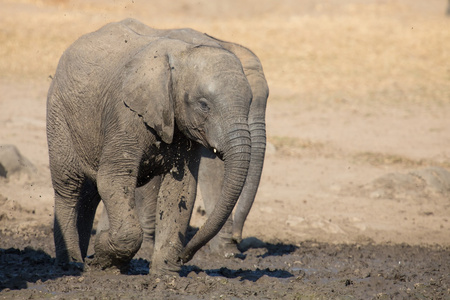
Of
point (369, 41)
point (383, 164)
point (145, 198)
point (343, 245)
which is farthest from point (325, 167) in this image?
point (369, 41)

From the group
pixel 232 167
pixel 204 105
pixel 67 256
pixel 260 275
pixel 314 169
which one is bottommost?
pixel 314 169

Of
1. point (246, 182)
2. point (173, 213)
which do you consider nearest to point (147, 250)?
point (246, 182)

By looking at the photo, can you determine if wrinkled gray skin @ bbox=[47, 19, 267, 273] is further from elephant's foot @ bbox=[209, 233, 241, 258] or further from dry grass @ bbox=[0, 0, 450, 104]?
dry grass @ bbox=[0, 0, 450, 104]

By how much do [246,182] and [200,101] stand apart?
6.95 ft

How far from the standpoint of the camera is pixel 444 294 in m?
6.02

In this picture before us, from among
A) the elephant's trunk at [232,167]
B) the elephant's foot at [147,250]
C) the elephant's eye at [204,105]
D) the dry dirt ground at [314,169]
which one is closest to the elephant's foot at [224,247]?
the dry dirt ground at [314,169]

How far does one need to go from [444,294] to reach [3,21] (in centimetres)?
1694

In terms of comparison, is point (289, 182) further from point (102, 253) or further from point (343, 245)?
point (102, 253)

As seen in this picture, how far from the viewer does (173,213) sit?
5.94 metres

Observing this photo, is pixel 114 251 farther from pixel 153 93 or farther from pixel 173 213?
pixel 153 93

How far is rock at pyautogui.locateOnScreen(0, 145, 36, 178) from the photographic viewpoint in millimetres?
9188

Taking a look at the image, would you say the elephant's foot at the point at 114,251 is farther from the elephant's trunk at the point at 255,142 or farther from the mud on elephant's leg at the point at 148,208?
the elephant's trunk at the point at 255,142

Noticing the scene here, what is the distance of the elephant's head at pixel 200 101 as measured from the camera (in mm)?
4996

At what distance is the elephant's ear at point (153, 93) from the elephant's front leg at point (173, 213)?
66 cm
